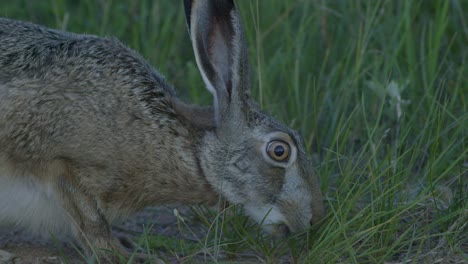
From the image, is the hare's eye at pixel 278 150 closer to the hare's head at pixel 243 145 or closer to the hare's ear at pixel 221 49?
the hare's head at pixel 243 145

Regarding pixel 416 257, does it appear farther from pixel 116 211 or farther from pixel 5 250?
pixel 5 250

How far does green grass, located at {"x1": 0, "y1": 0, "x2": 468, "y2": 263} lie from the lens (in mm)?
5547

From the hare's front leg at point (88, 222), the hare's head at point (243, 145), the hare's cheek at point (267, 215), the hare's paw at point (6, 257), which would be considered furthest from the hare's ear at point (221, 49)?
the hare's paw at point (6, 257)

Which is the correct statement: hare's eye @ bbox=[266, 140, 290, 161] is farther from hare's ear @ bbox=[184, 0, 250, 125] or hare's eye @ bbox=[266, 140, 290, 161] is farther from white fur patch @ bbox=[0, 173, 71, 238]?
white fur patch @ bbox=[0, 173, 71, 238]

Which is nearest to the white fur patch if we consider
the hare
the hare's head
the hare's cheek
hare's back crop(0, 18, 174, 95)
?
the hare

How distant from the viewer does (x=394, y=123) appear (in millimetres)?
6750

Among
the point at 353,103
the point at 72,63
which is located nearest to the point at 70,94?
the point at 72,63

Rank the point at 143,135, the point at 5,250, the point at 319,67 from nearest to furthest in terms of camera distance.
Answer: the point at 143,135, the point at 5,250, the point at 319,67

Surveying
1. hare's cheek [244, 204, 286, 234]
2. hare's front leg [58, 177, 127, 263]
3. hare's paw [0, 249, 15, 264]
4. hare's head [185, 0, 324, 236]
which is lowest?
hare's paw [0, 249, 15, 264]

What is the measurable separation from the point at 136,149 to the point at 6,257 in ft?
2.85

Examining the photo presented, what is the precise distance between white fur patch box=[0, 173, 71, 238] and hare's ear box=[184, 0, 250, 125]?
96 centimetres

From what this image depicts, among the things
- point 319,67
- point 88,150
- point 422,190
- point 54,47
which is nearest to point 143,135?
point 88,150

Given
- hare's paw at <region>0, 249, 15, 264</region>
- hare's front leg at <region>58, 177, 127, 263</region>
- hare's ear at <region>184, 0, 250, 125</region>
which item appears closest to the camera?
hare's ear at <region>184, 0, 250, 125</region>

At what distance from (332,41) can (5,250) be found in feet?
8.72
